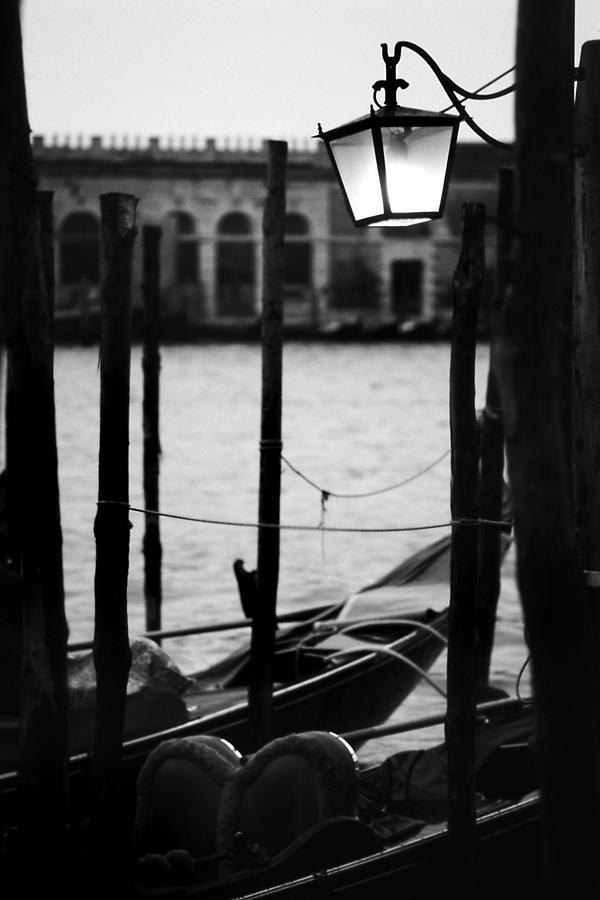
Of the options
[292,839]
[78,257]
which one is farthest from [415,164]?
[78,257]

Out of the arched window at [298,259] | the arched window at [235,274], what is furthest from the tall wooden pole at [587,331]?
the arched window at [235,274]

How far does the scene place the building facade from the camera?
48594 mm

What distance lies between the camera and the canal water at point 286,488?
1107 centimetres

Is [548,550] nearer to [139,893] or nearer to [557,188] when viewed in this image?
[557,188]

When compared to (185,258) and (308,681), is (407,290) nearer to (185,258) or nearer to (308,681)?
(185,258)

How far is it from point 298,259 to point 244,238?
6.26 feet

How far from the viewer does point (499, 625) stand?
34.2ft

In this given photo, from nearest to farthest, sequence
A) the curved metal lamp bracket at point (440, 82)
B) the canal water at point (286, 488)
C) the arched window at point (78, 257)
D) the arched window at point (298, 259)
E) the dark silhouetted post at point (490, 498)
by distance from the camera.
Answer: the curved metal lamp bracket at point (440, 82)
the dark silhouetted post at point (490, 498)
the canal water at point (286, 488)
the arched window at point (78, 257)
the arched window at point (298, 259)

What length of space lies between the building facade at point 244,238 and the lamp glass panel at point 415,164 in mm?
44545

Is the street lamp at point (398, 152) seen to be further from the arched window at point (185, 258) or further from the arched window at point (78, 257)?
the arched window at point (185, 258)

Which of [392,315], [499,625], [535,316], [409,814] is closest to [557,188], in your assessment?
[535,316]

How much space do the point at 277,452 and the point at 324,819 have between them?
1902mm

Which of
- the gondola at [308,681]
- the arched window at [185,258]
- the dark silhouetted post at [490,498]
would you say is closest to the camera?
the gondola at [308,681]

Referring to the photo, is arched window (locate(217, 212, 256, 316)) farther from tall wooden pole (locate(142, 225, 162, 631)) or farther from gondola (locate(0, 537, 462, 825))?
gondola (locate(0, 537, 462, 825))
